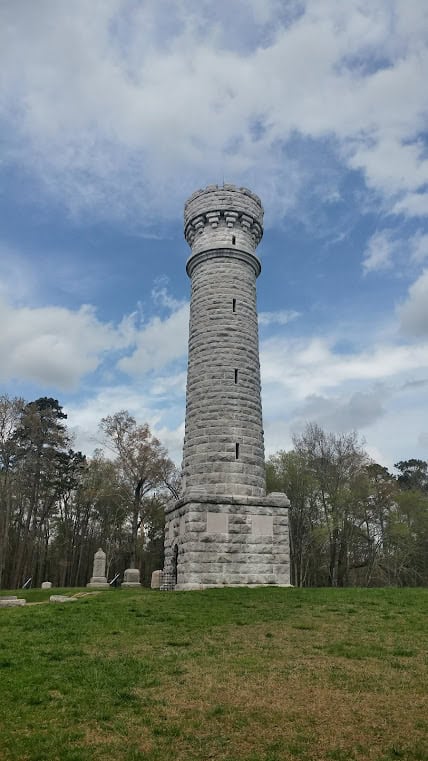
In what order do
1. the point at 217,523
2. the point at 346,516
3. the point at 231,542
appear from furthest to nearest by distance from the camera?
the point at 346,516, the point at 217,523, the point at 231,542

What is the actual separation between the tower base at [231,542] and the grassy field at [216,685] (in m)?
5.17

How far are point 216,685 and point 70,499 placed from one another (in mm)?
37996

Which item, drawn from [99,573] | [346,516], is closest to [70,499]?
[99,573]

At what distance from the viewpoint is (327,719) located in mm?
5852

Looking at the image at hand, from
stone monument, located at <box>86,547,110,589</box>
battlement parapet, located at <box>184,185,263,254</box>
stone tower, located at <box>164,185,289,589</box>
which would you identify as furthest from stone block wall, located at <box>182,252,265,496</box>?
stone monument, located at <box>86,547,110,589</box>

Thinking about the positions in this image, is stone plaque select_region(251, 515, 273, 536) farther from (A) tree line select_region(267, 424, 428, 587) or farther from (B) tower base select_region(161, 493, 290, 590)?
(A) tree line select_region(267, 424, 428, 587)

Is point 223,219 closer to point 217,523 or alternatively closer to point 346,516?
point 217,523

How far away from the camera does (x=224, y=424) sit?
19.5 metres

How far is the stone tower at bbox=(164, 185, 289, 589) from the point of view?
17.7m

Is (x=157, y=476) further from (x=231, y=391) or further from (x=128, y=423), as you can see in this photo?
(x=231, y=391)

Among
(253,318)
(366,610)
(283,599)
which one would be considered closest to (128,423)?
(253,318)

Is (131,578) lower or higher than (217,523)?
lower

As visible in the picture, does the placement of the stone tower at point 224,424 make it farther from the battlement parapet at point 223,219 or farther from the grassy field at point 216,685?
the grassy field at point 216,685

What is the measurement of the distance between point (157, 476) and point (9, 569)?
45.3 ft
